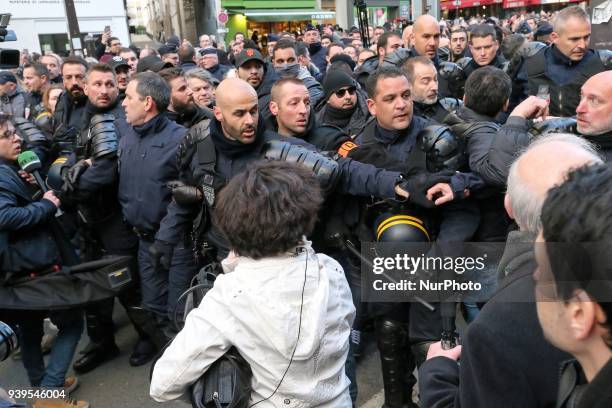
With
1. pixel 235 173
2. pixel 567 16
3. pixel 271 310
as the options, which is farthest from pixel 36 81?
pixel 271 310

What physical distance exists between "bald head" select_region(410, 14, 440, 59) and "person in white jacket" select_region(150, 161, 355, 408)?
162 inches

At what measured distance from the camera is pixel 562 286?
874mm

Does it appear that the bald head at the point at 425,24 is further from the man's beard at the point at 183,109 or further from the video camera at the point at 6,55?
the video camera at the point at 6,55

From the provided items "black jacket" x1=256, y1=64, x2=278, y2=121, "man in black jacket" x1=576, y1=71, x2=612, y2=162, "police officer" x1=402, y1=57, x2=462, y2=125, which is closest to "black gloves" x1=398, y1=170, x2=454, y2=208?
"man in black jacket" x1=576, y1=71, x2=612, y2=162

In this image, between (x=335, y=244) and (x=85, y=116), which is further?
(x=85, y=116)

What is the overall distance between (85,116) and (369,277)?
3113mm

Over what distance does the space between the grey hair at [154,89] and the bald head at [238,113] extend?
69 centimetres

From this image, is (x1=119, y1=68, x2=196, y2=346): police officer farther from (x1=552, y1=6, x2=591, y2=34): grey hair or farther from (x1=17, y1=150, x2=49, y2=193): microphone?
(x1=552, y1=6, x2=591, y2=34): grey hair

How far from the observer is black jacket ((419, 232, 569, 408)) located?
108 centimetres

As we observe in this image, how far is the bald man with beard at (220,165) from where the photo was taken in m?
2.69

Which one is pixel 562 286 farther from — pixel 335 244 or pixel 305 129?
pixel 305 129

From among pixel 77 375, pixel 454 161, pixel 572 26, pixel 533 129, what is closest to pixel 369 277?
pixel 454 161

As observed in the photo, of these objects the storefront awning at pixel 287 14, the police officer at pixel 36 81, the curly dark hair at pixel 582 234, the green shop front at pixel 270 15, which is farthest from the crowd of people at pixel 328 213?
the storefront awning at pixel 287 14

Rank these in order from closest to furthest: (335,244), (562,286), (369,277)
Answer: (562,286) → (369,277) → (335,244)
